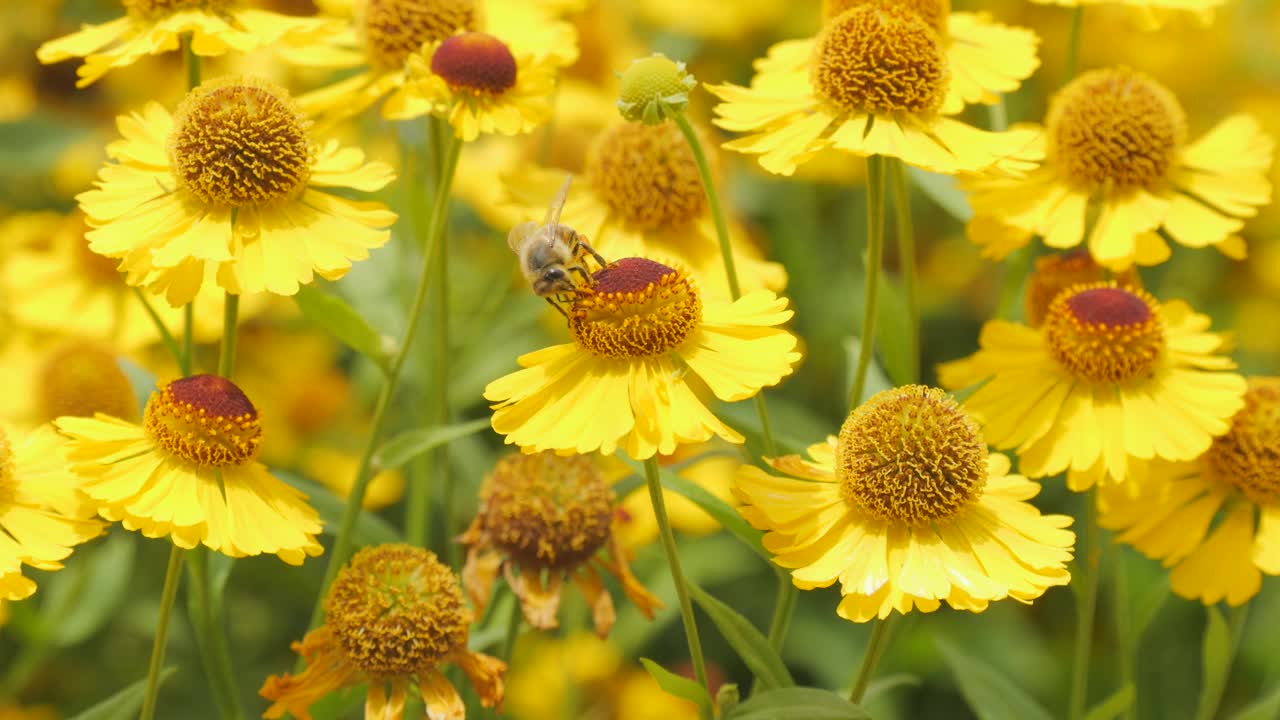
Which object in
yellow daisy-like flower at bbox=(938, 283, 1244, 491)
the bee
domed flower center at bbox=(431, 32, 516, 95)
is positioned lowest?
yellow daisy-like flower at bbox=(938, 283, 1244, 491)

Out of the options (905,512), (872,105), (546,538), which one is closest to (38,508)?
(546,538)

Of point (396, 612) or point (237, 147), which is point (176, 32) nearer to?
point (237, 147)

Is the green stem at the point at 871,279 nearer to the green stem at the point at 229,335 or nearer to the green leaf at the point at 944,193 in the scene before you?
the green leaf at the point at 944,193

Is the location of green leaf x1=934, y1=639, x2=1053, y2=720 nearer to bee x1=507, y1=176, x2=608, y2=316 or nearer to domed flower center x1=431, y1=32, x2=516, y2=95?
bee x1=507, y1=176, x2=608, y2=316

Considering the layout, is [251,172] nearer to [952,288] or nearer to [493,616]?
[493,616]

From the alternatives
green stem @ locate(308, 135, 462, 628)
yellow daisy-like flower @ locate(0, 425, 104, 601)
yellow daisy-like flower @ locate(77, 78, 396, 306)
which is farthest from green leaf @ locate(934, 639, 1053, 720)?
yellow daisy-like flower @ locate(0, 425, 104, 601)
